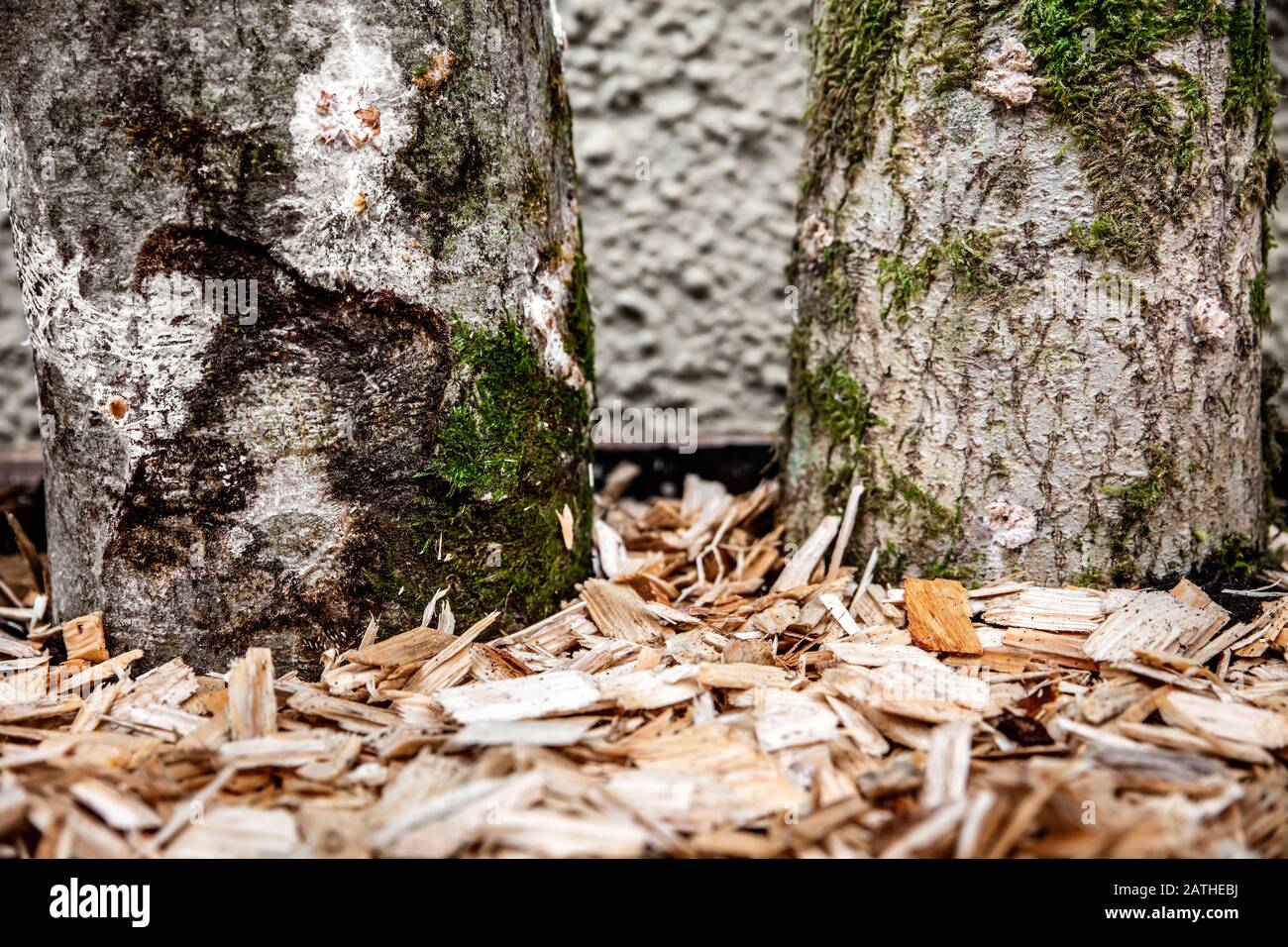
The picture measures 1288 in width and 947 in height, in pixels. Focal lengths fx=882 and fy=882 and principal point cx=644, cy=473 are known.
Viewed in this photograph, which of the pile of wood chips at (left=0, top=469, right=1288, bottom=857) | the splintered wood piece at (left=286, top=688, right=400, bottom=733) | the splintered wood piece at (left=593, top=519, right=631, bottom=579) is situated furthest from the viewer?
the splintered wood piece at (left=593, top=519, right=631, bottom=579)

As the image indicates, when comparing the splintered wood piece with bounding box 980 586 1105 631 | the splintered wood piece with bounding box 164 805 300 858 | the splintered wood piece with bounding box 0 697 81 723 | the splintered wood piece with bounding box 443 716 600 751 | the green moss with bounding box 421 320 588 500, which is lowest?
the splintered wood piece with bounding box 164 805 300 858

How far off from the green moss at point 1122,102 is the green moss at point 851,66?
207 millimetres

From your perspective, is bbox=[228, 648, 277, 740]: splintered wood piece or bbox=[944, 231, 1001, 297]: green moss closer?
bbox=[228, 648, 277, 740]: splintered wood piece

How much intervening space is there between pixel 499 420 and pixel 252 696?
1.68 feet

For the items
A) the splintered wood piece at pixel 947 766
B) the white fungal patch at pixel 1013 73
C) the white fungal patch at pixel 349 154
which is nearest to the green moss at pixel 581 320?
the white fungal patch at pixel 349 154

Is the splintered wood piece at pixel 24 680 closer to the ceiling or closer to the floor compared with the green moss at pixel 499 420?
closer to the floor

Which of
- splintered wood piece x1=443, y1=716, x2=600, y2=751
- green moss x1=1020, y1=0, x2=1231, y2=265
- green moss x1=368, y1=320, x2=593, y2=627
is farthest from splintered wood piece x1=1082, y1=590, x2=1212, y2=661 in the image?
green moss x1=368, y1=320, x2=593, y2=627

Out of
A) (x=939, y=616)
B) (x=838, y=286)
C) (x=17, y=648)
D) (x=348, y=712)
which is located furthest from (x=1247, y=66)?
(x=17, y=648)

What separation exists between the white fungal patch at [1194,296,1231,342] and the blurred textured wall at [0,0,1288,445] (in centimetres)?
120

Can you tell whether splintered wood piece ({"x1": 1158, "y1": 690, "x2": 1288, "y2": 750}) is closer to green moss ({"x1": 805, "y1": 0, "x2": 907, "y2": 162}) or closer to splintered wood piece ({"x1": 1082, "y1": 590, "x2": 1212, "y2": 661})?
splintered wood piece ({"x1": 1082, "y1": 590, "x2": 1212, "y2": 661})

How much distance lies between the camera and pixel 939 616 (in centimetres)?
134

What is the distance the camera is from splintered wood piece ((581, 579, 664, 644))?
1.39 m

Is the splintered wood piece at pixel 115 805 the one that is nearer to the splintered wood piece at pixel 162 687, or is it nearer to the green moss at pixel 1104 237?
the splintered wood piece at pixel 162 687

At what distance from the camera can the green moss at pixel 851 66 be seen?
1383 mm
